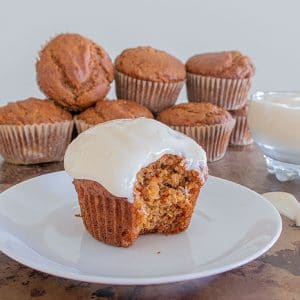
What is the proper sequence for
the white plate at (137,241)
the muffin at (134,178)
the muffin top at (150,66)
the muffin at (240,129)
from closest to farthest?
the white plate at (137,241), the muffin at (134,178), the muffin top at (150,66), the muffin at (240,129)

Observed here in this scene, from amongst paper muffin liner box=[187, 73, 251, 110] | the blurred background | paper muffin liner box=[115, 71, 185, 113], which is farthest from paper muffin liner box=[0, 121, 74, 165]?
the blurred background

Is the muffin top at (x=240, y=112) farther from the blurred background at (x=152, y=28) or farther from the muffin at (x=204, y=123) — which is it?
the blurred background at (x=152, y=28)

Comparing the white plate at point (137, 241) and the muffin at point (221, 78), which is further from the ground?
the white plate at point (137, 241)

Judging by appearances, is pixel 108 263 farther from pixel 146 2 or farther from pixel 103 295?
pixel 146 2

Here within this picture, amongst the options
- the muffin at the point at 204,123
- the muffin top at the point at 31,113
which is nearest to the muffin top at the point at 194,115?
the muffin at the point at 204,123

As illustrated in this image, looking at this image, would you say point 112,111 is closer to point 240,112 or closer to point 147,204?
point 240,112

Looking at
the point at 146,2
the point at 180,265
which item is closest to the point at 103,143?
the point at 180,265

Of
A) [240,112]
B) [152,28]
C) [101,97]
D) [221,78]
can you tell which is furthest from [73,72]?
[152,28]
